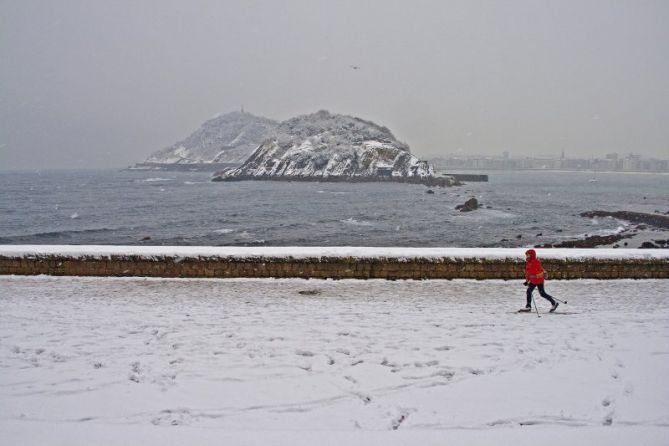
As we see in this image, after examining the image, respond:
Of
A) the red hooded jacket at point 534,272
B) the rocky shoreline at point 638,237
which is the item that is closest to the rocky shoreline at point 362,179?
the rocky shoreline at point 638,237

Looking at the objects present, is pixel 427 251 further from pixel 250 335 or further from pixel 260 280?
pixel 250 335

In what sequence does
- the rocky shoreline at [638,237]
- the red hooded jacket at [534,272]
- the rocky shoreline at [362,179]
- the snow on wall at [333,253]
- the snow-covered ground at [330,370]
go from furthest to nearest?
the rocky shoreline at [362,179] < the rocky shoreline at [638,237] < the snow on wall at [333,253] < the red hooded jacket at [534,272] < the snow-covered ground at [330,370]

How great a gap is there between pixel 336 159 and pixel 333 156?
2.00 meters

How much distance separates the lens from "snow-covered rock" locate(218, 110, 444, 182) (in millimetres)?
123312

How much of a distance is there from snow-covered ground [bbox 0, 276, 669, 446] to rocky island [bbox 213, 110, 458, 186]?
98330 mm

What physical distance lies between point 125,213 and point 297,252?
1881 inches

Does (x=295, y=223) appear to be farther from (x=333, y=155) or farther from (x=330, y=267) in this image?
(x=333, y=155)

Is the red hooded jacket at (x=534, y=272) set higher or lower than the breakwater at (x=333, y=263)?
higher

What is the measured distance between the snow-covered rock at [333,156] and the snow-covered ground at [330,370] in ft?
362

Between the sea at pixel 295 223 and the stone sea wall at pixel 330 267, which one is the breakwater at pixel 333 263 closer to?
the stone sea wall at pixel 330 267

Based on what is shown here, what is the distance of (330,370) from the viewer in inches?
231

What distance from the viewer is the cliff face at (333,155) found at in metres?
124

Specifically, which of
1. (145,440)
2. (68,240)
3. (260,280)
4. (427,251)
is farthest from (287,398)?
(68,240)

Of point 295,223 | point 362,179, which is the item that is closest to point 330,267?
point 295,223
